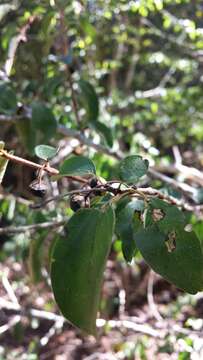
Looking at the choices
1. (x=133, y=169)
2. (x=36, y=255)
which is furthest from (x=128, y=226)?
(x=36, y=255)

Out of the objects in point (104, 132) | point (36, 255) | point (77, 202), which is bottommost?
point (36, 255)

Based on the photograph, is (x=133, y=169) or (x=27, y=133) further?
(x=27, y=133)

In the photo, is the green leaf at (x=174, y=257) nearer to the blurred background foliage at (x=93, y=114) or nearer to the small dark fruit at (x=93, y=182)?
the small dark fruit at (x=93, y=182)

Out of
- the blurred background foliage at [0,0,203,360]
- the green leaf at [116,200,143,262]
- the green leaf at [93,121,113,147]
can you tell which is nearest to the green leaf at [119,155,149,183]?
the green leaf at [116,200,143,262]

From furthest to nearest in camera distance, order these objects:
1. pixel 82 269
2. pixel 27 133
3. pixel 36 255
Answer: pixel 27 133 < pixel 36 255 < pixel 82 269

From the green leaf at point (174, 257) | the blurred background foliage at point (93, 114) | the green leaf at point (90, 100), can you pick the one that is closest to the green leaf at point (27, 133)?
the blurred background foliage at point (93, 114)

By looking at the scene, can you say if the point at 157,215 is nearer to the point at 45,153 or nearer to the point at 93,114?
the point at 45,153
